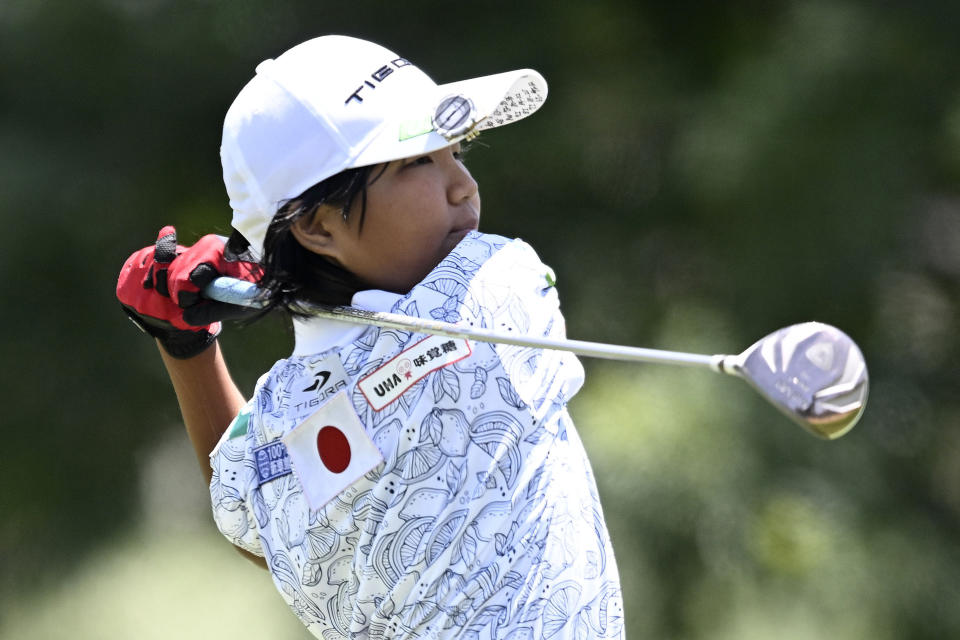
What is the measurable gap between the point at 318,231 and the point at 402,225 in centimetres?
7

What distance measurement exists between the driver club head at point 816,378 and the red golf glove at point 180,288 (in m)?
0.46

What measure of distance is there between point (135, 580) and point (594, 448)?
2.89 ft

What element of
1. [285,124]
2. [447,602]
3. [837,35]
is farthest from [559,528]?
[837,35]

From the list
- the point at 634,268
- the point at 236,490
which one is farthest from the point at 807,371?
the point at 634,268

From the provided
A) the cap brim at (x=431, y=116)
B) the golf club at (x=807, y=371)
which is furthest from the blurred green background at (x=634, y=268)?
the golf club at (x=807, y=371)

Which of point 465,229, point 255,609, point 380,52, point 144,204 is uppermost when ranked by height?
point 380,52

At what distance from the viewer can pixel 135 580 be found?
2.12 m

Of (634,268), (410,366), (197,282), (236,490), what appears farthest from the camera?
(634,268)

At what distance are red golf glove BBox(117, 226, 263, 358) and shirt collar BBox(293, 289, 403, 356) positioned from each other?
0.15m

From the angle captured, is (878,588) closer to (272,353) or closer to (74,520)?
(272,353)

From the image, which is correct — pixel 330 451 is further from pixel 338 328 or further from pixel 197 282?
pixel 197 282

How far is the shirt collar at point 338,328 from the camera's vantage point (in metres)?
0.80

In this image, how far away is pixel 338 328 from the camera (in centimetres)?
81

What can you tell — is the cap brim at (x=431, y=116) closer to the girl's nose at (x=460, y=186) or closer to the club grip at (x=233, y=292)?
the girl's nose at (x=460, y=186)
